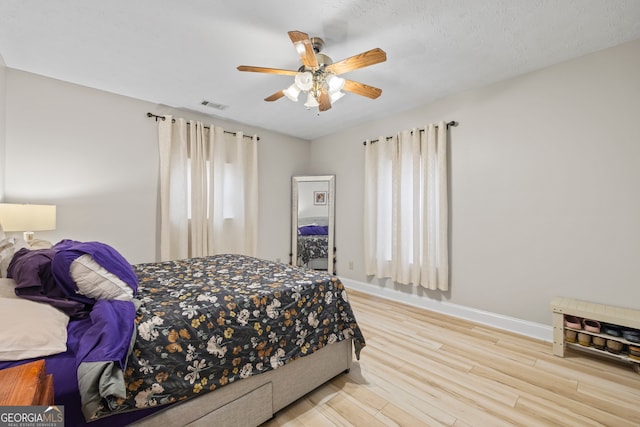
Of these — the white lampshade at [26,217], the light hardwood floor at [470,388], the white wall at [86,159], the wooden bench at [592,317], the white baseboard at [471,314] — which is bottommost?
the light hardwood floor at [470,388]

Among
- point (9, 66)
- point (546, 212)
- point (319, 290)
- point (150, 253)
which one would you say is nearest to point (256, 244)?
point (150, 253)

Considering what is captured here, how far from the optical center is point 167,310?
135cm

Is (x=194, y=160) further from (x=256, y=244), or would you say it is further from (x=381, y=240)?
(x=381, y=240)

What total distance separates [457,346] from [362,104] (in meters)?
2.85

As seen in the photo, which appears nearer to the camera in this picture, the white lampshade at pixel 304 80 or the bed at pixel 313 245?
the white lampshade at pixel 304 80

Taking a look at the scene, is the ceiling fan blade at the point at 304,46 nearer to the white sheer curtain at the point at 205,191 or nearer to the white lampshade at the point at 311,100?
the white lampshade at the point at 311,100

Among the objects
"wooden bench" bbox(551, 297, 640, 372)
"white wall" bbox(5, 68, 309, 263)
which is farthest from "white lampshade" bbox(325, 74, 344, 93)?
"wooden bench" bbox(551, 297, 640, 372)

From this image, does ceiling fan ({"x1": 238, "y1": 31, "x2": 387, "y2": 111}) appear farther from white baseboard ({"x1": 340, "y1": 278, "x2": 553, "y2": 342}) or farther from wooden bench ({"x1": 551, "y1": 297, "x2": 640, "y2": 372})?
white baseboard ({"x1": 340, "y1": 278, "x2": 553, "y2": 342})

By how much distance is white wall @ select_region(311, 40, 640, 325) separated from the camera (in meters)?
2.20

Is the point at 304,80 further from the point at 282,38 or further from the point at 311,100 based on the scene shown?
the point at 282,38

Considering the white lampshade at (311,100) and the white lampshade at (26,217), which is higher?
the white lampshade at (311,100)

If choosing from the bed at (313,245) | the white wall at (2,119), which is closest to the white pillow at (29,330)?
the white wall at (2,119)

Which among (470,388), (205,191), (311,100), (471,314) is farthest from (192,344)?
(471,314)

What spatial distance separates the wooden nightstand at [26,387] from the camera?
66 centimetres
